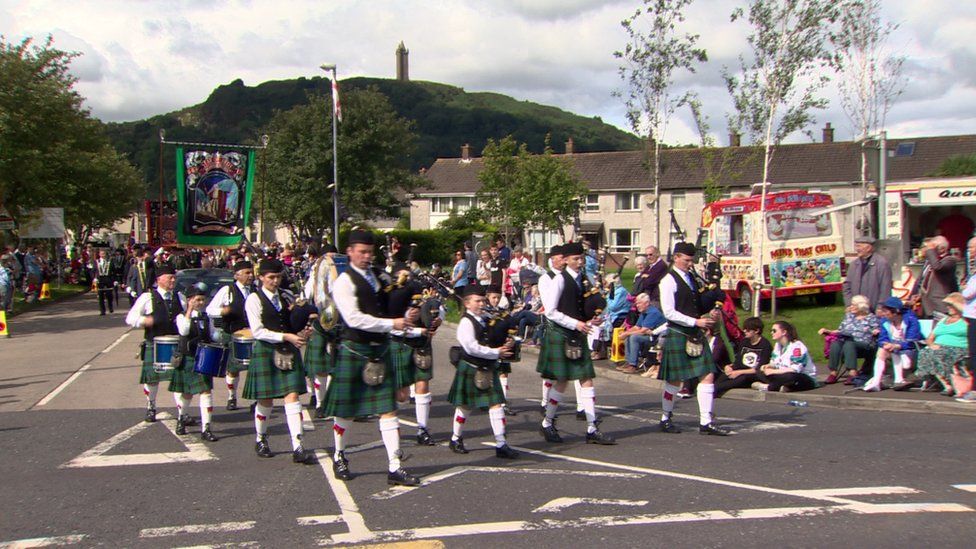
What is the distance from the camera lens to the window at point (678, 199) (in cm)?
5356

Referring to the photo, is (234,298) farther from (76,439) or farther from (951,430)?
(951,430)

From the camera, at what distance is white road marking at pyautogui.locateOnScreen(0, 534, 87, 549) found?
204 inches

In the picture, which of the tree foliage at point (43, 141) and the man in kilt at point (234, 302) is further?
the tree foliage at point (43, 141)

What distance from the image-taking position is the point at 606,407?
10250 mm

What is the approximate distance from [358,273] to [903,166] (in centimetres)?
5089

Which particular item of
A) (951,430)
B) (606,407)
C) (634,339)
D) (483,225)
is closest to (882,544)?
(951,430)

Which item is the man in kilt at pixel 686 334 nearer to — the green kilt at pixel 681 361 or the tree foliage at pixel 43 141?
the green kilt at pixel 681 361

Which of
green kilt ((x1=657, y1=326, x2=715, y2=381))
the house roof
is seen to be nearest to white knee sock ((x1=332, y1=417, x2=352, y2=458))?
green kilt ((x1=657, y1=326, x2=715, y2=381))

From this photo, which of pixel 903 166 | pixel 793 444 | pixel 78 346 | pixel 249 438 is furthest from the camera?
pixel 903 166

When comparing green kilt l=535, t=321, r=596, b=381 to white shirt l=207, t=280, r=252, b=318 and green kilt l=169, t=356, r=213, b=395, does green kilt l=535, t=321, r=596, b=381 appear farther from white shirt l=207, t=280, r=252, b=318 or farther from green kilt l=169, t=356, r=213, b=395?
green kilt l=169, t=356, r=213, b=395

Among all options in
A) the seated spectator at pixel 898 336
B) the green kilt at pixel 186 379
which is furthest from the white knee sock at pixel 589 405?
the seated spectator at pixel 898 336

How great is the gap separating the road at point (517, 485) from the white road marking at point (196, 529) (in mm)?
21

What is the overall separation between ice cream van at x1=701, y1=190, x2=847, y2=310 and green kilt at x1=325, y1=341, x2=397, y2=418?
524 inches

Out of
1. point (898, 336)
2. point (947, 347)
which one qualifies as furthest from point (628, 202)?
point (947, 347)
